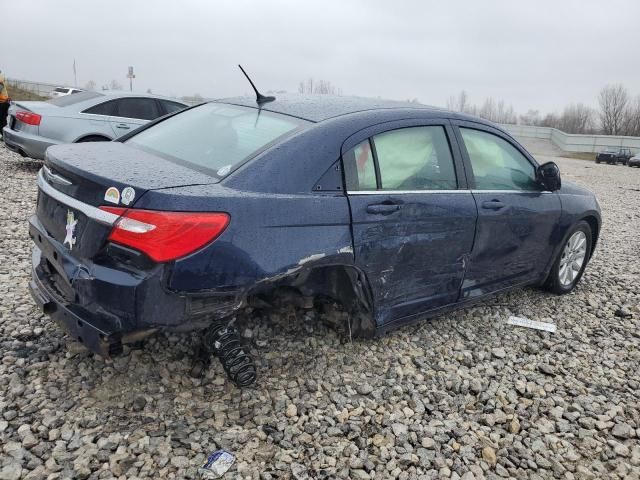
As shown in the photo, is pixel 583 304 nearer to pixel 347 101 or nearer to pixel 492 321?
pixel 492 321

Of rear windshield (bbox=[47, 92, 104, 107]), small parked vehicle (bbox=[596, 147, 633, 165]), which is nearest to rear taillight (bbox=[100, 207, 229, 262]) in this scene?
rear windshield (bbox=[47, 92, 104, 107])

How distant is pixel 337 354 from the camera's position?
10.6ft

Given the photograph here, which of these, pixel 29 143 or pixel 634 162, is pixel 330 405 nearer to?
pixel 29 143

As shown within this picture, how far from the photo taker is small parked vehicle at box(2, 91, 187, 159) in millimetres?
7523

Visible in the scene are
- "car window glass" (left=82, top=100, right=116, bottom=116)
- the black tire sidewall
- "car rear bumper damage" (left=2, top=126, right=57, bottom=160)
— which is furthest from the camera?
"car window glass" (left=82, top=100, right=116, bottom=116)

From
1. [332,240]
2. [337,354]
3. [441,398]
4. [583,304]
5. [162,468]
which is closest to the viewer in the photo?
[162,468]

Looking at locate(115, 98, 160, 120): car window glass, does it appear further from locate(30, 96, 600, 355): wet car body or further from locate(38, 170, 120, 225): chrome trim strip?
locate(38, 170, 120, 225): chrome trim strip

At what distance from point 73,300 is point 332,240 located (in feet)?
4.21

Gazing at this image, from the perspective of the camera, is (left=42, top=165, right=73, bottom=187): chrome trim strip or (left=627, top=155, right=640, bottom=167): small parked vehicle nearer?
(left=42, top=165, right=73, bottom=187): chrome trim strip

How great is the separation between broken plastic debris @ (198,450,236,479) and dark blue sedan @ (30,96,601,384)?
1.39ft

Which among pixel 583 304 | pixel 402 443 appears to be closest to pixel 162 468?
pixel 402 443

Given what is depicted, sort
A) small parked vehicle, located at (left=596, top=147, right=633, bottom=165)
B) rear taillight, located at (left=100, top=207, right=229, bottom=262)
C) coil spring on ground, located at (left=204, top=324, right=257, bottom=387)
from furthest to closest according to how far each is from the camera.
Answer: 1. small parked vehicle, located at (left=596, top=147, right=633, bottom=165)
2. coil spring on ground, located at (left=204, top=324, right=257, bottom=387)
3. rear taillight, located at (left=100, top=207, right=229, bottom=262)

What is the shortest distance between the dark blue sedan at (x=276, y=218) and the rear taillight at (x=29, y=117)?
509 cm

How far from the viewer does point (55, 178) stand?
2633 mm
